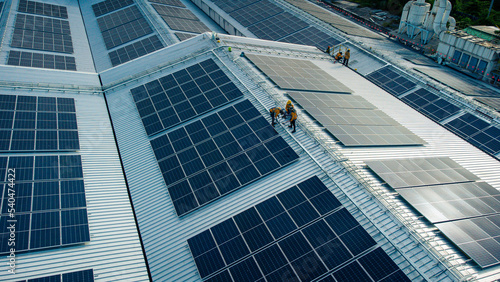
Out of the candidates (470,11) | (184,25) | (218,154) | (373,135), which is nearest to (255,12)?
(184,25)

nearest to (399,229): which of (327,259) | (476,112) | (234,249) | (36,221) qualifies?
(327,259)

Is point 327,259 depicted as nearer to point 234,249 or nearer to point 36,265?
point 234,249

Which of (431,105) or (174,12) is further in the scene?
(174,12)

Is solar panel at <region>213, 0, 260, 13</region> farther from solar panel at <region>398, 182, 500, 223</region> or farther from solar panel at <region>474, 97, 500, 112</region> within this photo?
solar panel at <region>398, 182, 500, 223</region>

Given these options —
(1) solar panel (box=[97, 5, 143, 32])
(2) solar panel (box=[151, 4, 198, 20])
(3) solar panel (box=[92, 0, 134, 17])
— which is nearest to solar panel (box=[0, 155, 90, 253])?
(1) solar panel (box=[97, 5, 143, 32])

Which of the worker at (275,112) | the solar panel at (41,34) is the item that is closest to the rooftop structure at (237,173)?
the worker at (275,112)

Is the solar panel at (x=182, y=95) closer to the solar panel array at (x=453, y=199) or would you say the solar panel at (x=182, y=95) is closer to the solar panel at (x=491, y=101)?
the solar panel array at (x=453, y=199)

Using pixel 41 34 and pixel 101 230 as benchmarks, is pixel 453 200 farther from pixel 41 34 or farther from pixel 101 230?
pixel 41 34

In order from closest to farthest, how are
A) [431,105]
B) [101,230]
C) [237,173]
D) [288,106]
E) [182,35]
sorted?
[101,230]
[237,173]
[288,106]
[431,105]
[182,35]
